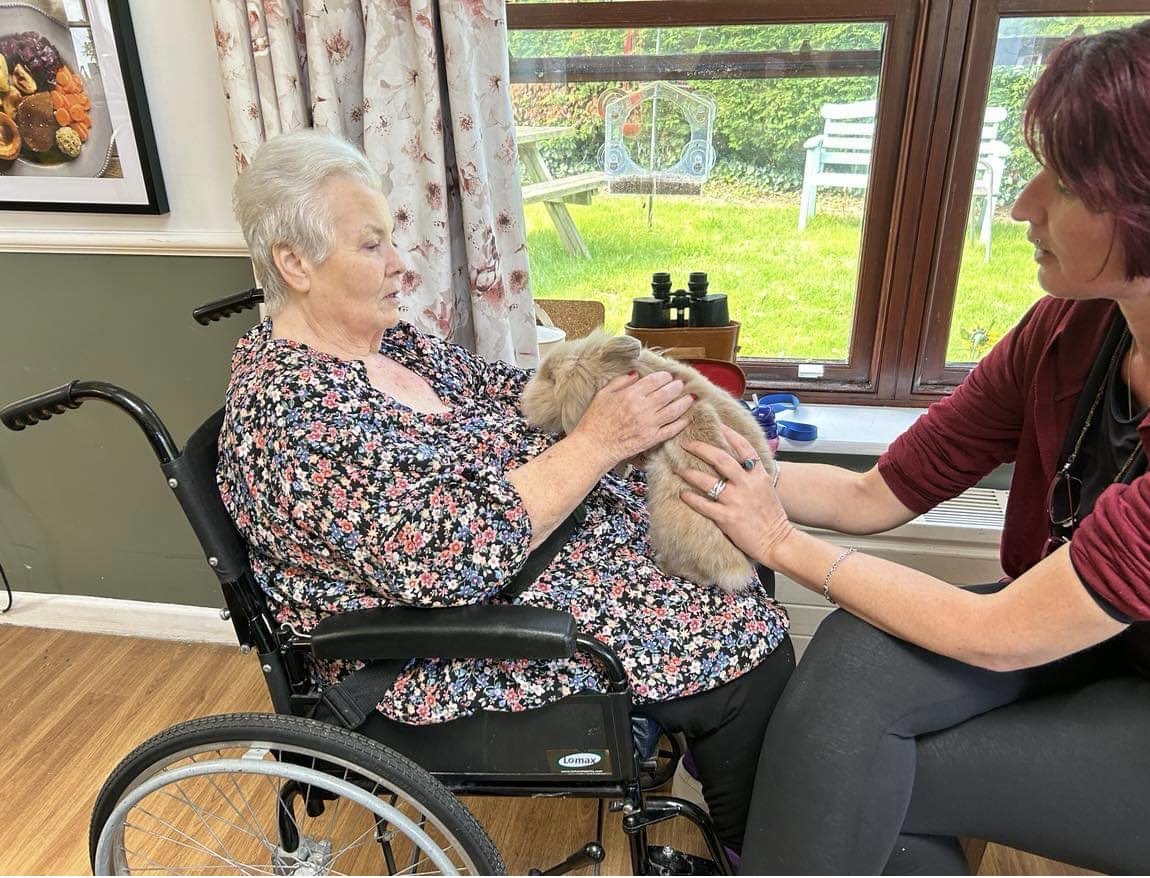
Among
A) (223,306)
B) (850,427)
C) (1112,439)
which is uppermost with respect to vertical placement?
(223,306)

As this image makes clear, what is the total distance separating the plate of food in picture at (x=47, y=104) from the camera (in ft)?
5.31

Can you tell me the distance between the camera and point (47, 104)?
1672 millimetres

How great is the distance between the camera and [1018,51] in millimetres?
1653

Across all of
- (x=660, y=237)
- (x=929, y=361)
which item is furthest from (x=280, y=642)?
(x=929, y=361)

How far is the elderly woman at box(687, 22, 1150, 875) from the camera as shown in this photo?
85 centimetres

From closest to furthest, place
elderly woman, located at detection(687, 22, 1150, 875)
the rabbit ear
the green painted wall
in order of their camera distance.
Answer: elderly woman, located at detection(687, 22, 1150, 875) < the rabbit ear < the green painted wall

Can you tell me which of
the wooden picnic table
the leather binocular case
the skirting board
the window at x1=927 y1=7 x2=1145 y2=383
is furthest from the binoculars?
the skirting board

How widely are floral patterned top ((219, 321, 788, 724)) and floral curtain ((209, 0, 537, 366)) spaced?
49 centimetres

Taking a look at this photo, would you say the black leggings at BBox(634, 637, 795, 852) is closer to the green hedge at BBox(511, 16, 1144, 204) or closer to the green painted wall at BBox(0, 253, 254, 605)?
the green hedge at BBox(511, 16, 1144, 204)

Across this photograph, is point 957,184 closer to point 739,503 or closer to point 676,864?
point 739,503

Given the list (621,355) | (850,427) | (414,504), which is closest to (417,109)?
(621,355)

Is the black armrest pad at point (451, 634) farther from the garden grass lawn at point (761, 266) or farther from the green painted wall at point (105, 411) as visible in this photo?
the garden grass lawn at point (761, 266)

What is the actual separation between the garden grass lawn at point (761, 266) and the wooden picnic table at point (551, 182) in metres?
0.02

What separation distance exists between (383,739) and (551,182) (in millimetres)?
1395
